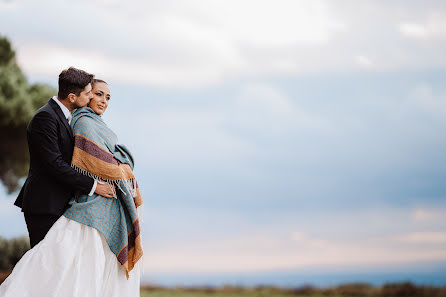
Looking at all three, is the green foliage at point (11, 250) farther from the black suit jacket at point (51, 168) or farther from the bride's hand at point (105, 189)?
the bride's hand at point (105, 189)

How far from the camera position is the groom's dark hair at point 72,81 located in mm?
4246

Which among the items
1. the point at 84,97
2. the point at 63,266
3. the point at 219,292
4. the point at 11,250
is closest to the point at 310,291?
the point at 219,292

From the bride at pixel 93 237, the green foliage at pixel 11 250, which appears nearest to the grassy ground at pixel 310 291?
the green foliage at pixel 11 250

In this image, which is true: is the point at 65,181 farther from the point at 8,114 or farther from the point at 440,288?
the point at 8,114

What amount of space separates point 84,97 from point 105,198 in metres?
0.85

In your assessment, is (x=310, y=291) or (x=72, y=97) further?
(x=310, y=291)

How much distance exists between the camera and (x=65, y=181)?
13.4 ft

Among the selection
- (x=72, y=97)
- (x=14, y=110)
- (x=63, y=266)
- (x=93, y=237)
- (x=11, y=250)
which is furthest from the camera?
(x=14, y=110)

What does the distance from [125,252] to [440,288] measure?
711cm

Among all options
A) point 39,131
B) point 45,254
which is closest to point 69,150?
point 39,131

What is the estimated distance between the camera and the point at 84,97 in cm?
430

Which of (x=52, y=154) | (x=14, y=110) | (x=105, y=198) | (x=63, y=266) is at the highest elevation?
(x=14, y=110)

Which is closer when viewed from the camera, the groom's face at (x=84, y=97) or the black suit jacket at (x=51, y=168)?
the black suit jacket at (x=51, y=168)

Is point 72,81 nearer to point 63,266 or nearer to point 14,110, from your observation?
point 63,266
